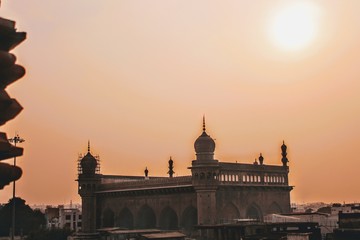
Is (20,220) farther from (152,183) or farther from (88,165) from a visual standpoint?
(152,183)

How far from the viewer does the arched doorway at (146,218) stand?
2366 inches

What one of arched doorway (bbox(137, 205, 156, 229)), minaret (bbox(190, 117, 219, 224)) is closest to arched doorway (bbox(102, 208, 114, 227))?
arched doorway (bbox(137, 205, 156, 229))

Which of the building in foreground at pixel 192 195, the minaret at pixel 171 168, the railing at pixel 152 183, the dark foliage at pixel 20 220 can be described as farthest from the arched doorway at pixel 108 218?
the dark foliage at pixel 20 220

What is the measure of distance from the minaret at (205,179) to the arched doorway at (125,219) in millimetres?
14206

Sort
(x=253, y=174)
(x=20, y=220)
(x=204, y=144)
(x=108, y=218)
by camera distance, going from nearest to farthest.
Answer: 1. (x=204, y=144)
2. (x=253, y=174)
3. (x=108, y=218)
4. (x=20, y=220)

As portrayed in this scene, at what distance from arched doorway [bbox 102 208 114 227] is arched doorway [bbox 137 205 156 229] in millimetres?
5754

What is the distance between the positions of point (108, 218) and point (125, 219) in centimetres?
323

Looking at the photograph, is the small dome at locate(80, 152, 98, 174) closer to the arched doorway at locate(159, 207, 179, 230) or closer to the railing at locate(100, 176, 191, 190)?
the railing at locate(100, 176, 191, 190)

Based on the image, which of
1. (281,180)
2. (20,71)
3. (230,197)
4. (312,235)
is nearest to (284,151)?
(281,180)

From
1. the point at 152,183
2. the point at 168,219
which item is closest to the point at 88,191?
the point at 152,183

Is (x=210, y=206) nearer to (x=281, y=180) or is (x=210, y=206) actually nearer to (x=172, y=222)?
(x=172, y=222)

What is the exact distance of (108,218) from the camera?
215 ft

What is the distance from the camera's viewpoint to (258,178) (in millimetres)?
56812

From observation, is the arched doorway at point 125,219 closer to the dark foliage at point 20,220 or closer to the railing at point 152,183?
the railing at point 152,183
